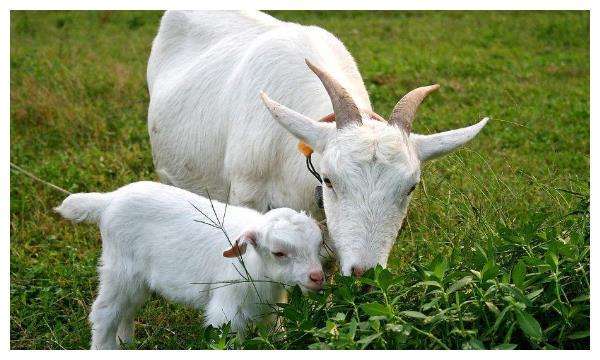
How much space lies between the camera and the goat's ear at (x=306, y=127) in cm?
414

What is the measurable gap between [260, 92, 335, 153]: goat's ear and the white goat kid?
46cm

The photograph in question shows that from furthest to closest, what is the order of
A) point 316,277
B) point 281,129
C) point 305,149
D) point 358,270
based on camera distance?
1. point 281,129
2. point 305,149
3. point 316,277
4. point 358,270

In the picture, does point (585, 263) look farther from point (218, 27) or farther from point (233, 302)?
point (218, 27)

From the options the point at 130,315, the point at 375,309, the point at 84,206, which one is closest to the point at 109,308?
the point at 130,315

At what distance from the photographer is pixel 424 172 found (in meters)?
5.62

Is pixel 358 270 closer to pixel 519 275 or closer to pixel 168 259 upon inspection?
pixel 519 275

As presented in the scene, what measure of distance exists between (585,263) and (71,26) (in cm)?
1085

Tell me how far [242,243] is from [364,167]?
0.69 m

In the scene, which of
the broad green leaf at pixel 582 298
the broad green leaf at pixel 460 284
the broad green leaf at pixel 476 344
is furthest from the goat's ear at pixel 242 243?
the broad green leaf at pixel 582 298

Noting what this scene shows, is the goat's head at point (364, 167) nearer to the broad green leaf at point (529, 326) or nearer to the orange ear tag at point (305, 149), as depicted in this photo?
the orange ear tag at point (305, 149)

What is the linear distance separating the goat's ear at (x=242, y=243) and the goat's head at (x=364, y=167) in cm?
36

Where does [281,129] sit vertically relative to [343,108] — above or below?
below

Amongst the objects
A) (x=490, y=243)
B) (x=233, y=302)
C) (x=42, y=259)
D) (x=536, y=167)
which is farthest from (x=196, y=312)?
(x=536, y=167)

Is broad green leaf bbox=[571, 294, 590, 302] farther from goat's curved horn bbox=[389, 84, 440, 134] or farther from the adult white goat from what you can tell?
goat's curved horn bbox=[389, 84, 440, 134]
